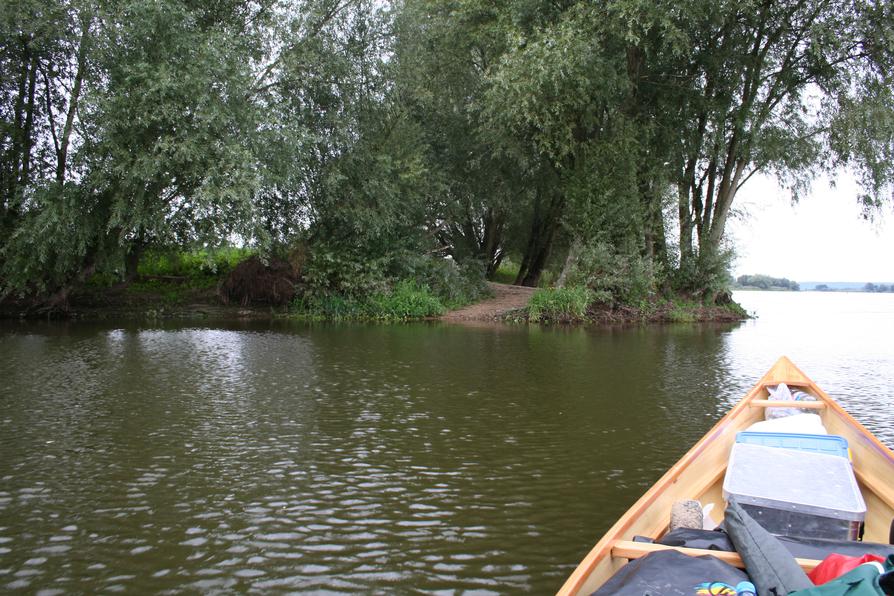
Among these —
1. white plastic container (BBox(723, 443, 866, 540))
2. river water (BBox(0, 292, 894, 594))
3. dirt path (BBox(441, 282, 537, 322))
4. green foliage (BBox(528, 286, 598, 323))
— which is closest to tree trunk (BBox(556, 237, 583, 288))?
green foliage (BBox(528, 286, 598, 323))

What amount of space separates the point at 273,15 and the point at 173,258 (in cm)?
790

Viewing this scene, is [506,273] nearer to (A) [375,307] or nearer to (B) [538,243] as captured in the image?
(B) [538,243]

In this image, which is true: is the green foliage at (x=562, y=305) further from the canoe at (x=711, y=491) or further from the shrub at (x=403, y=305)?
the canoe at (x=711, y=491)

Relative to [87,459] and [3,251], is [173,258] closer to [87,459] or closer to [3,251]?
[3,251]

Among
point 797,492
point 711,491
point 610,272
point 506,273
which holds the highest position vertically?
point 506,273

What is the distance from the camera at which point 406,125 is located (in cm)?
2230

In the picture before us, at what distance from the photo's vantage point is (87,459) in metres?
5.56

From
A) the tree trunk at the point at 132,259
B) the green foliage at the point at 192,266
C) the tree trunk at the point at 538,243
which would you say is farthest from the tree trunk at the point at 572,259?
the tree trunk at the point at 132,259

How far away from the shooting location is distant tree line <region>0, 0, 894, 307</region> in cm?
1641

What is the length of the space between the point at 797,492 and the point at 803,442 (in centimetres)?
100

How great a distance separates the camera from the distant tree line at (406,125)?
53.8ft

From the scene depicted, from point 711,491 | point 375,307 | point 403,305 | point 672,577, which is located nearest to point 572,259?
point 403,305

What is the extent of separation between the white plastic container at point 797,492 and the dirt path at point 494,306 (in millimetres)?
17004

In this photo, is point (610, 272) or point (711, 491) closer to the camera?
point (711, 491)
